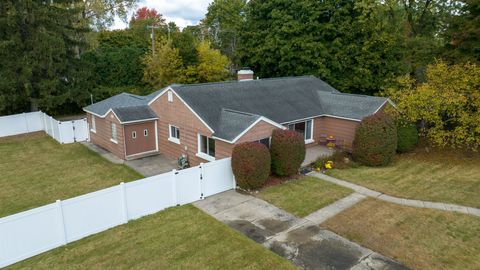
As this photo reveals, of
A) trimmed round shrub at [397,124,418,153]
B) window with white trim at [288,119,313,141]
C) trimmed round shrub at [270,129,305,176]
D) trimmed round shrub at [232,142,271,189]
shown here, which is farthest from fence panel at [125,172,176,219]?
trimmed round shrub at [397,124,418,153]

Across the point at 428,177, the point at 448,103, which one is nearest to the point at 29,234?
the point at 428,177

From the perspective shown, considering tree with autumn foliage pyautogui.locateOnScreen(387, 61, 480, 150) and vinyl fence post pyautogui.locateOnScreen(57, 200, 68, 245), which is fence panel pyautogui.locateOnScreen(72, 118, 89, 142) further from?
tree with autumn foliage pyautogui.locateOnScreen(387, 61, 480, 150)

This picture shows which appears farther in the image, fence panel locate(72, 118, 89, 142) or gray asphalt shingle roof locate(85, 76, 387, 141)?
fence panel locate(72, 118, 89, 142)

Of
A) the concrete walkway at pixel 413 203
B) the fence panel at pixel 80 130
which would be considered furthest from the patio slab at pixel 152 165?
the concrete walkway at pixel 413 203

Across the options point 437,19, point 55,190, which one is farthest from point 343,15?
point 55,190

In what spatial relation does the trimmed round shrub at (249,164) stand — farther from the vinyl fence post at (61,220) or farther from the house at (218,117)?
the vinyl fence post at (61,220)

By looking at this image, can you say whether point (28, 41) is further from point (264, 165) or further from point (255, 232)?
point (255, 232)

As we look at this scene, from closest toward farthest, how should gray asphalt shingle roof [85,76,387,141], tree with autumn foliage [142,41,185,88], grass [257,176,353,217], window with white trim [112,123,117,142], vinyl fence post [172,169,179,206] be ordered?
vinyl fence post [172,169,179,206], grass [257,176,353,217], gray asphalt shingle roof [85,76,387,141], window with white trim [112,123,117,142], tree with autumn foliage [142,41,185,88]
